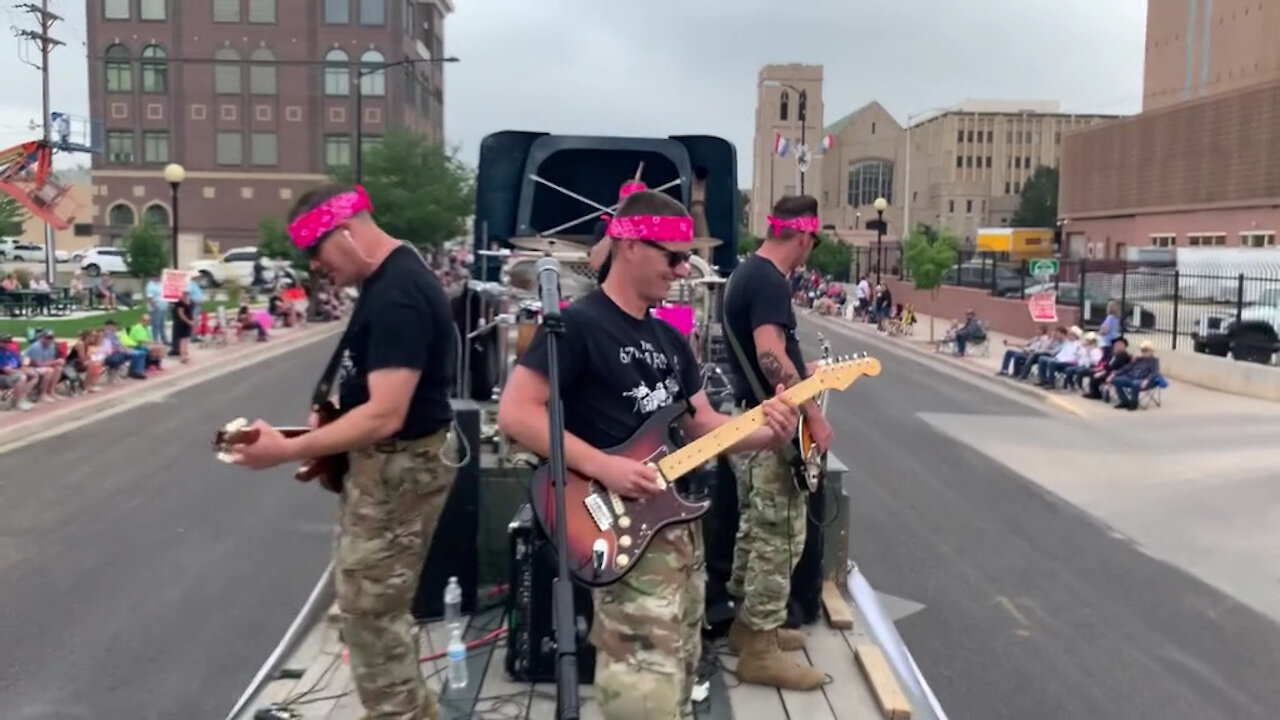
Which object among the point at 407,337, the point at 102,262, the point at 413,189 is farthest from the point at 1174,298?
the point at 102,262

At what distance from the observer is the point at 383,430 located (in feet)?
11.9

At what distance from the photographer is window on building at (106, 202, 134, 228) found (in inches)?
2648

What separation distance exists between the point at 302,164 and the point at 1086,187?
1787 inches

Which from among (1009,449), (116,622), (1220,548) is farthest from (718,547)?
(1009,449)

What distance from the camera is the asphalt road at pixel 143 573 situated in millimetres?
5758

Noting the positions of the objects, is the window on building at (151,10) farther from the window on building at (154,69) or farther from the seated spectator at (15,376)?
the seated spectator at (15,376)

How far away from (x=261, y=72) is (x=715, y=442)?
2658 inches

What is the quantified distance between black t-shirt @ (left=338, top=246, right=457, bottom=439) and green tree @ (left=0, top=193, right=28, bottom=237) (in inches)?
1453

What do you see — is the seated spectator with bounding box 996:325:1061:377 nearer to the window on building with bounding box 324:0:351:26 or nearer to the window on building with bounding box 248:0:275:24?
the window on building with bounding box 324:0:351:26

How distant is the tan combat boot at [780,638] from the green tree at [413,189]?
35325 mm

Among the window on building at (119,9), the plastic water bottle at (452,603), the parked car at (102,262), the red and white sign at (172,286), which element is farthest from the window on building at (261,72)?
the plastic water bottle at (452,603)

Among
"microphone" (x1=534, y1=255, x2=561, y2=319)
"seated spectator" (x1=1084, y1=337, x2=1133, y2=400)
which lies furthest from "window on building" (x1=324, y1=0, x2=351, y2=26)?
"microphone" (x1=534, y1=255, x2=561, y2=319)

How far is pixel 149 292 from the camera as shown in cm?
2395

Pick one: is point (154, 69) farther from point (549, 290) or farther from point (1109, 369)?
point (549, 290)
